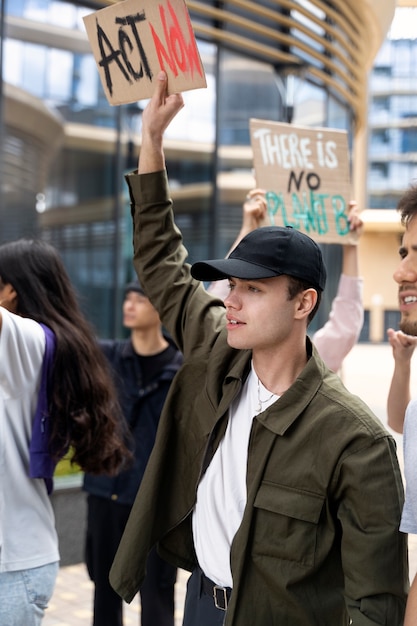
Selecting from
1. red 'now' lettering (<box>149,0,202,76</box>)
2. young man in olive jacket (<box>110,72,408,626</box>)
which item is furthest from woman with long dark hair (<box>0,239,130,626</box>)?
red 'now' lettering (<box>149,0,202,76</box>)

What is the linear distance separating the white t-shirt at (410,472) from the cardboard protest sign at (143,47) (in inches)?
42.8

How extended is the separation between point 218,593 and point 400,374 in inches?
38.3

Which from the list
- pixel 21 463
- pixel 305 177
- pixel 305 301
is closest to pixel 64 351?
pixel 21 463

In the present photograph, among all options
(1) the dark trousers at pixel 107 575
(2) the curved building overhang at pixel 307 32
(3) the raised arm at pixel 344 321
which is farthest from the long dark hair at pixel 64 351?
(2) the curved building overhang at pixel 307 32

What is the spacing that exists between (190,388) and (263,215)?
1.27 metres

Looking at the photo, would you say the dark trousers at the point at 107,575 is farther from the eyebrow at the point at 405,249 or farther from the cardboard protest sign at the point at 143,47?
the eyebrow at the point at 405,249

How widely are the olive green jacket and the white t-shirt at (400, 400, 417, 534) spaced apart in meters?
0.13

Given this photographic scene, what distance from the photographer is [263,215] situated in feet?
11.0

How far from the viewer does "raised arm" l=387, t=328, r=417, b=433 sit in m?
2.58

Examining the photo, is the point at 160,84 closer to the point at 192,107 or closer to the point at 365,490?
the point at 365,490

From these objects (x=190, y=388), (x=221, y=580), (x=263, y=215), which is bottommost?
(x=221, y=580)

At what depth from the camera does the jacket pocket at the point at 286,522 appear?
184cm

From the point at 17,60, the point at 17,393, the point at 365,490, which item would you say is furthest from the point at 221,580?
the point at 17,60

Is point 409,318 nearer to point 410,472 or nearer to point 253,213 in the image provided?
point 410,472
